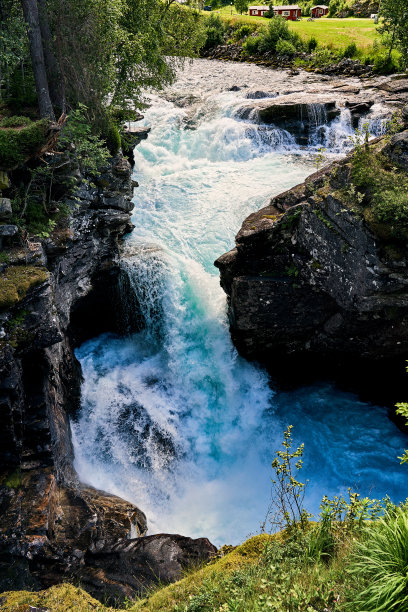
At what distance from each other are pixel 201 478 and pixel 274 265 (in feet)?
25.3

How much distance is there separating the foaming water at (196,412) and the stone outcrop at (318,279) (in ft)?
5.73

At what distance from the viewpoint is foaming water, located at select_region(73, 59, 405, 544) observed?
13352 mm

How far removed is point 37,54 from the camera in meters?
13.8

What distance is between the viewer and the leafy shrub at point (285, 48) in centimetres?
4250

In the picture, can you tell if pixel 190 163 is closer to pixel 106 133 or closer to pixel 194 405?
pixel 106 133

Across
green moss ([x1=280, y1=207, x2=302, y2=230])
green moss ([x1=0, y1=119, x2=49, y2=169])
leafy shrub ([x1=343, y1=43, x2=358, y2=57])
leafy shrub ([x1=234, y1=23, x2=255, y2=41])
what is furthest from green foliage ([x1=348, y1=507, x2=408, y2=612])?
leafy shrub ([x1=234, y1=23, x2=255, y2=41])

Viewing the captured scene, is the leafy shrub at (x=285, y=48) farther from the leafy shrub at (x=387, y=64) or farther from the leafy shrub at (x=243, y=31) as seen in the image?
the leafy shrub at (x=387, y=64)

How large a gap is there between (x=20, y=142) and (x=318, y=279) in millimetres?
9914

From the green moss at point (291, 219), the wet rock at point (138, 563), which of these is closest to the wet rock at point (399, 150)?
the green moss at point (291, 219)

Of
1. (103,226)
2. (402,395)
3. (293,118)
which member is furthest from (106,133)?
(402,395)

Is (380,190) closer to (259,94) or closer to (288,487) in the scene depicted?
(288,487)

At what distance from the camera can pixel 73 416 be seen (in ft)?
48.5

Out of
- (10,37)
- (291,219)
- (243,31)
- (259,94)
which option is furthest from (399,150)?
(243,31)

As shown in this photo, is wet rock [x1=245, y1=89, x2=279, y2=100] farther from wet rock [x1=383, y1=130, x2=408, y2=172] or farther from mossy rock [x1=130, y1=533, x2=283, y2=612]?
mossy rock [x1=130, y1=533, x2=283, y2=612]
